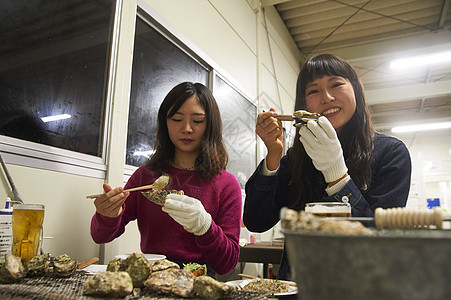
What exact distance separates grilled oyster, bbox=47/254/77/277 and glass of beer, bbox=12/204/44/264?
134mm

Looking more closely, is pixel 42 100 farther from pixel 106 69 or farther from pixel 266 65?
pixel 266 65

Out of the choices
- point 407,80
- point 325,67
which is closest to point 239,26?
point 325,67

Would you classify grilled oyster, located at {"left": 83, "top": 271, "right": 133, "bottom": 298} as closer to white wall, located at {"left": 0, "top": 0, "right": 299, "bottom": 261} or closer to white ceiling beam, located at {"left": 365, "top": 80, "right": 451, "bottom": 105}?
white wall, located at {"left": 0, "top": 0, "right": 299, "bottom": 261}

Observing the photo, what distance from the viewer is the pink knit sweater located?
1253 millimetres

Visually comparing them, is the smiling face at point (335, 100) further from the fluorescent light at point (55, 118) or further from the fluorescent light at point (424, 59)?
the fluorescent light at point (424, 59)

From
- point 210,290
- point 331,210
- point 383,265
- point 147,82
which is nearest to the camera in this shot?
point 383,265

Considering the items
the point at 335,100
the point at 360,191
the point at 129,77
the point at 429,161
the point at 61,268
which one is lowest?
the point at 61,268

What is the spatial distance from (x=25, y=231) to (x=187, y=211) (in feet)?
1.56

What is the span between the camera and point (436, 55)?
5.05 metres

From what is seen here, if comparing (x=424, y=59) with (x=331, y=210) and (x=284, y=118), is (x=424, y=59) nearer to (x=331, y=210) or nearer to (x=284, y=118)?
(x=284, y=118)

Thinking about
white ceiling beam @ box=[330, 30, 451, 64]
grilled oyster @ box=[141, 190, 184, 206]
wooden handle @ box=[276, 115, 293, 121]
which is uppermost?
white ceiling beam @ box=[330, 30, 451, 64]

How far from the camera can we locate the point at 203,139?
57.7 inches

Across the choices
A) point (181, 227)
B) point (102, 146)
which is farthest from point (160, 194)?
point (102, 146)

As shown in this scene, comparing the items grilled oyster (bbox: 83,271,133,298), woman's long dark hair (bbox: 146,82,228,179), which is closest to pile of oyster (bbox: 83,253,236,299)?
grilled oyster (bbox: 83,271,133,298)
